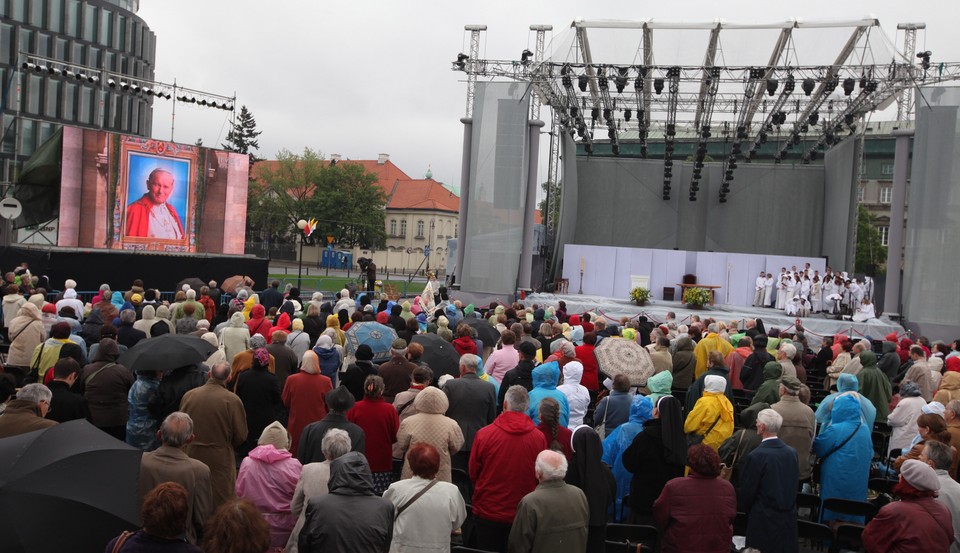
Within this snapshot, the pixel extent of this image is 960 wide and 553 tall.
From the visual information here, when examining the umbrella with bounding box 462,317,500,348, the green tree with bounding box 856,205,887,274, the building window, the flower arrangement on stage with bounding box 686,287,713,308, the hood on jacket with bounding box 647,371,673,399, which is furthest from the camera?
the building window

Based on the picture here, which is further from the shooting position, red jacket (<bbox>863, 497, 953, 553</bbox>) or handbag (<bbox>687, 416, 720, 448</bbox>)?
handbag (<bbox>687, 416, 720, 448</bbox>)

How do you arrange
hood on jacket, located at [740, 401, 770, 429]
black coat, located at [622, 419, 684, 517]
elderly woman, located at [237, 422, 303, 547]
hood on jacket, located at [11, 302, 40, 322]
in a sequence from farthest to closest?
hood on jacket, located at [11, 302, 40, 322], hood on jacket, located at [740, 401, 770, 429], black coat, located at [622, 419, 684, 517], elderly woman, located at [237, 422, 303, 547]

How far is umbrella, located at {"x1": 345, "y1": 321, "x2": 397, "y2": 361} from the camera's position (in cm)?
840

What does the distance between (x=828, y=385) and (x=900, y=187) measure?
13.4 meters

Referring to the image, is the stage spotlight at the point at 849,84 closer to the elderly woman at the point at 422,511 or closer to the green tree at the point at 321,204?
the elderly woman at the point at 422,511

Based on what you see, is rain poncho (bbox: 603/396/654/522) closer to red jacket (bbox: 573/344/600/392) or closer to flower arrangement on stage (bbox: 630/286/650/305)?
red jacket (bbox: 573/344/600/392)

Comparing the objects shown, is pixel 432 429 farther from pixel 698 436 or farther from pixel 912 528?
pixel 912 528

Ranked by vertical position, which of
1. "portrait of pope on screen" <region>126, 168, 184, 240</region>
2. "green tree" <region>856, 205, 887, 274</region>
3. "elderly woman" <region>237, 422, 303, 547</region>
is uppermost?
"green tree" <region>856, 205, 887, 274</region>

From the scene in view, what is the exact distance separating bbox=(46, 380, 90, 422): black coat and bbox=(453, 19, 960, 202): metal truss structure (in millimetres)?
16934

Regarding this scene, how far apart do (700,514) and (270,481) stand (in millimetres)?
2579

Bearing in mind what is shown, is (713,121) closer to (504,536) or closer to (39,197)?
(39,197)

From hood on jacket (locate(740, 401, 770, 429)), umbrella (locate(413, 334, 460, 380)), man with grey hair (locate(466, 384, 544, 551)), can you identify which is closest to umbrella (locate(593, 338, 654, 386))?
hood on jacket (locate(740, 401, 770, 429))

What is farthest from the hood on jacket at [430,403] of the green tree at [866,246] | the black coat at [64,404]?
the green tree at [866,246]

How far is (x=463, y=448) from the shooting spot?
258 inches
